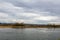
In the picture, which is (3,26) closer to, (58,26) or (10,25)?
(10,25)

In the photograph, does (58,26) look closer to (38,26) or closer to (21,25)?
(38,26)

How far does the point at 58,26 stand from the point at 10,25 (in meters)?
30.8

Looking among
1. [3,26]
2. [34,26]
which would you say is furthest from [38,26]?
[3,26]

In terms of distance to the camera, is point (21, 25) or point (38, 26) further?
point (38, 26)

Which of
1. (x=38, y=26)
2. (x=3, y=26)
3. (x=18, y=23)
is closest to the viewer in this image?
(x=18, y=23)

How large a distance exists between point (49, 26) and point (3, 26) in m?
25.0

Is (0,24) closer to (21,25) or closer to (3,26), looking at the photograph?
(3,26)

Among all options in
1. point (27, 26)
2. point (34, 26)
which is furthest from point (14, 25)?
point (34, 26)

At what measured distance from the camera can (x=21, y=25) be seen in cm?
9219

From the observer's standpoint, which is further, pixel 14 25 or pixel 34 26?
pixel 34 26

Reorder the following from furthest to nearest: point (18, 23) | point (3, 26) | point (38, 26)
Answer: point (38, 26)
point (3, 26)
point (18, 23)

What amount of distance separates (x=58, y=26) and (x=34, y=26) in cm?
1472

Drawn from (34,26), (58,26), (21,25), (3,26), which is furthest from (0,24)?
(58,26)

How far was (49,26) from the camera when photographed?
9781cm
